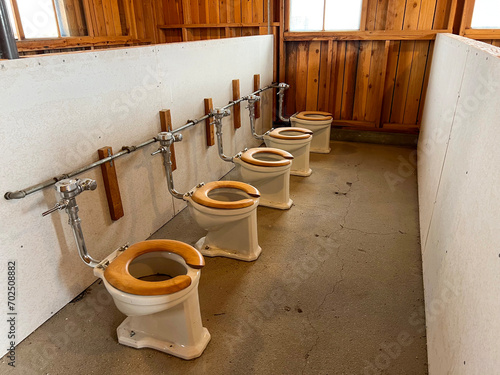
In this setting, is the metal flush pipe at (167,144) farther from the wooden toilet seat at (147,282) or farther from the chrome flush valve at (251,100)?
the chrome flush valve at (251,100)

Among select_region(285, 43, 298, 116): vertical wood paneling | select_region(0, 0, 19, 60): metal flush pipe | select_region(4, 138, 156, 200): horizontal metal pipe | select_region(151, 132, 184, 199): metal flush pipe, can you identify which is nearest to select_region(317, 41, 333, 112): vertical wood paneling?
select_region(285, 43, 298, 116): vertical wood paneling

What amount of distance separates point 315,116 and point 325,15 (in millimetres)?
1120

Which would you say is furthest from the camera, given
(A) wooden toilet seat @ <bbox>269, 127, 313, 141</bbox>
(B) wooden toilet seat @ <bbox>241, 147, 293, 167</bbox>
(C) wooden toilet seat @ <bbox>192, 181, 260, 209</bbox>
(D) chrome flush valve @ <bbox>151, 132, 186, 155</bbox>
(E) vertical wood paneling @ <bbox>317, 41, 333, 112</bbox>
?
(E) vertical wood paneling @ <bbox>317, 41, 333, 112</bbox>

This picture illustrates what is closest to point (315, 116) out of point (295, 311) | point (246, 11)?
point (246, 11)

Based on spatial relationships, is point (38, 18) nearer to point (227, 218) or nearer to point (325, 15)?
point (227, 218)

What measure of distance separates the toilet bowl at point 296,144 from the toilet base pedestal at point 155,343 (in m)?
2.01

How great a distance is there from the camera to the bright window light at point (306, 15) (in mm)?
3936

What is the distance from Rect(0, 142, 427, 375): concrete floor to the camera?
1.50m

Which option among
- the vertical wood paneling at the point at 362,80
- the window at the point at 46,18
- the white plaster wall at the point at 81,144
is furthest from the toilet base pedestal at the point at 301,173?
the window at the point at 46,18

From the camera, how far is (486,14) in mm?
3408

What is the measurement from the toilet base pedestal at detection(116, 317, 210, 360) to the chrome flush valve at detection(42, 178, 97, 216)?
61 cm

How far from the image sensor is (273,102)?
14.5ft

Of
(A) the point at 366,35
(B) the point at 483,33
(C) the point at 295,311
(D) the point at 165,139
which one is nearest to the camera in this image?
(C) the point at 295,311

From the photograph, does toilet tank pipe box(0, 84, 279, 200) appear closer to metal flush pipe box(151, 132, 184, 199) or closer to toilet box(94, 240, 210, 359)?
metal flush pipe box(151, 132, 184, 199)
